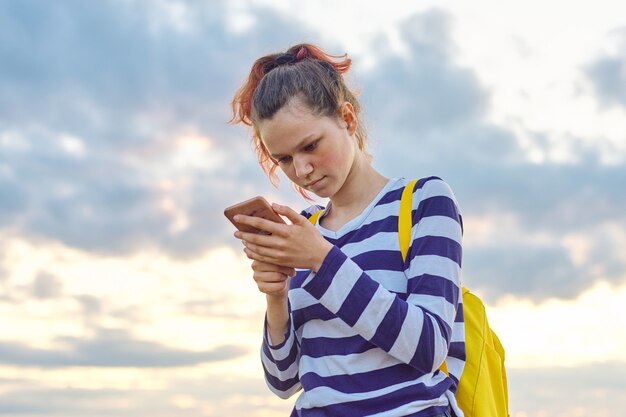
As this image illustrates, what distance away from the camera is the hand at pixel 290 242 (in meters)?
3.31

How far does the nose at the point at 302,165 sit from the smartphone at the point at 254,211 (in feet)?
0.85

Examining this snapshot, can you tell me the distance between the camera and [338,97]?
12.4ft

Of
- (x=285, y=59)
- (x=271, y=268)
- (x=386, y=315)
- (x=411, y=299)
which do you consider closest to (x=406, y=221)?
(x=411, y=299)

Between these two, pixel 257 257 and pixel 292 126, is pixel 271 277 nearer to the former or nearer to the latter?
pixel 257 257

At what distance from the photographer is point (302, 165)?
3.59m

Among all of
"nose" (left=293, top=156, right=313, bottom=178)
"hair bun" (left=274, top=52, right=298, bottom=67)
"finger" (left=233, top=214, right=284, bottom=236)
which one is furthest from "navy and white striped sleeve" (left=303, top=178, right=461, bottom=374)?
"hair bun" (left=274, top=52, right=298, bottom=67)

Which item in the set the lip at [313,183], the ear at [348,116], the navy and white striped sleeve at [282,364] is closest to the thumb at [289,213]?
the lip at [313,183]

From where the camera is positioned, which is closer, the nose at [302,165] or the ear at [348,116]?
the nose at [302,165]

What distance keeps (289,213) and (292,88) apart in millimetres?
647

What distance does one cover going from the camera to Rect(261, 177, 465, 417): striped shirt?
324cm

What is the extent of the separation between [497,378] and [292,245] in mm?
1248

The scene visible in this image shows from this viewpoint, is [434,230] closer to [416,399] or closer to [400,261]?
[400,261]

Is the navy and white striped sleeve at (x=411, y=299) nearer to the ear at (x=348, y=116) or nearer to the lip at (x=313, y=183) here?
the lip at (x=313, y=183)

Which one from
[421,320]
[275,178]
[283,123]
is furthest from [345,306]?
[275,178]
